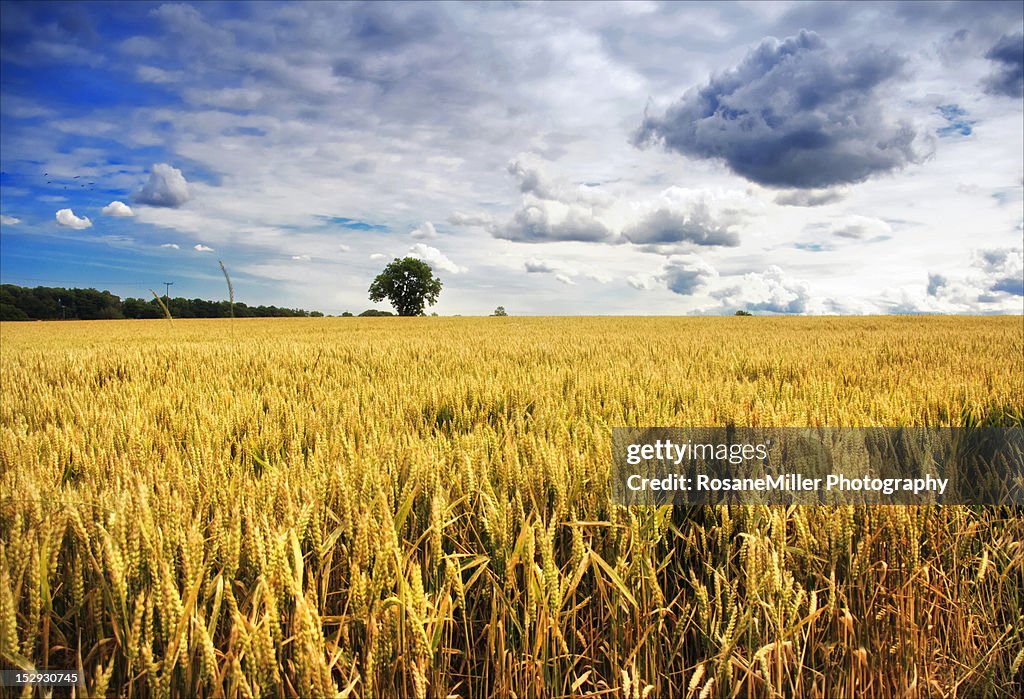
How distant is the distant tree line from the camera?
60.3m

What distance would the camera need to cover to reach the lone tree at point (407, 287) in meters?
74.1

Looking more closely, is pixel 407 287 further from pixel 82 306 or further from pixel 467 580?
pixel 467 580

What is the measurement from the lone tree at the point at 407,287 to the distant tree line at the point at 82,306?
16004 millimetres

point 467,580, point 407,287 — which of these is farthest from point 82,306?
point 467,580

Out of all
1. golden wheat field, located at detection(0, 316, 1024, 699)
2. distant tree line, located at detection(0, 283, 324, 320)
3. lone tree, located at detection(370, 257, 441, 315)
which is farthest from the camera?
lone tree, located at detection(370, 257, 441, 315)

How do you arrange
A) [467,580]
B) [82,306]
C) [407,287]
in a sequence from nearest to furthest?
[467,580]
[82,306]
[407,287]

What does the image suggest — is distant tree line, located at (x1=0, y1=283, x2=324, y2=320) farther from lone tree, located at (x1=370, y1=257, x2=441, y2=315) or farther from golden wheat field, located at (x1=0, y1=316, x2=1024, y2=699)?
golden wheat field, located at (x1=0, y1=316, x2=1024, y2=699)

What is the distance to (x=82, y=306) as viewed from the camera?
6228 centimetres

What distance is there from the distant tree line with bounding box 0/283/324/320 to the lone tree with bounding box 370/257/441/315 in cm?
1600

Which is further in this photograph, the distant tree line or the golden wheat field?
the distant tree line

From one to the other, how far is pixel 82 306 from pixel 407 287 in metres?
36.9

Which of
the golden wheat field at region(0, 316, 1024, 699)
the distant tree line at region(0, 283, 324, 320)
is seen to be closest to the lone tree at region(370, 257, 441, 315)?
the distant tree line at region(0, 283, 324, 320)

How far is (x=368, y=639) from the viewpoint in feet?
3.82

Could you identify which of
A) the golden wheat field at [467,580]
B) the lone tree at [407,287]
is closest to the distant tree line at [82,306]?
the lone tree at [407,287]
